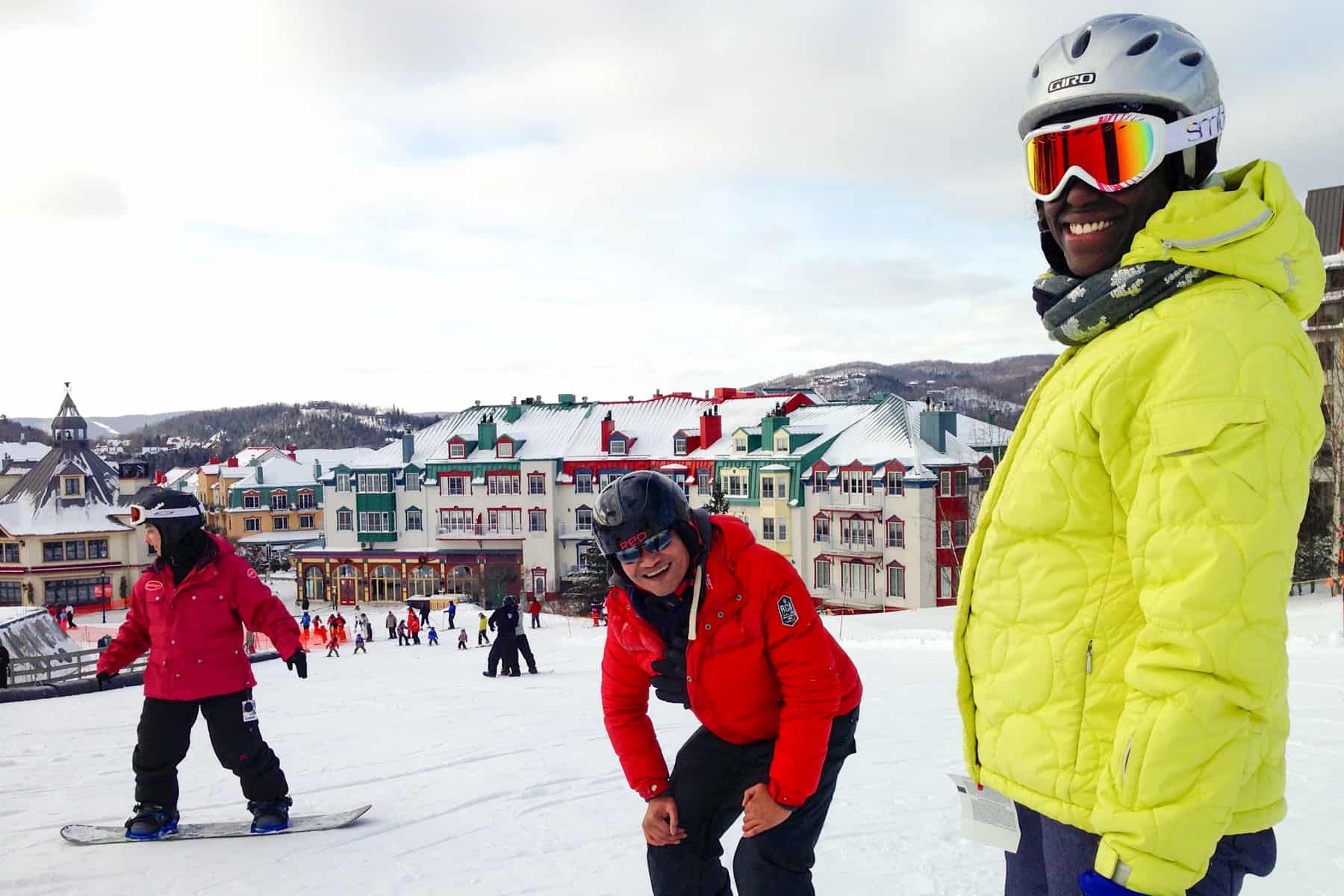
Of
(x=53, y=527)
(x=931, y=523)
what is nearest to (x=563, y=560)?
(x=931, y=523)

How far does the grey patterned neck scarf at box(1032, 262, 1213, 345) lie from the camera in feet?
6.23

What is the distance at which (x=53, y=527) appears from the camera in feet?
164

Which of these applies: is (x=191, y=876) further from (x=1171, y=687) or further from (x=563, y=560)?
(x=563, y=560)

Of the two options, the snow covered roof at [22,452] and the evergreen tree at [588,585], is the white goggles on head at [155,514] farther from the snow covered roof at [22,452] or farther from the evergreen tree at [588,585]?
the snow covered roof at [22,452]

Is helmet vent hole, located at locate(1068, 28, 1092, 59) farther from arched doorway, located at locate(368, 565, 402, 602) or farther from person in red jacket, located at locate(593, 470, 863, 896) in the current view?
arched doorway, located at locate(368, 565, 402, 602)

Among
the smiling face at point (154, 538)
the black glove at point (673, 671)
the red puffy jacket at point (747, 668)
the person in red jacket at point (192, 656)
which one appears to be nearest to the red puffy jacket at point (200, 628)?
the person in red jacket at point (192, 656)

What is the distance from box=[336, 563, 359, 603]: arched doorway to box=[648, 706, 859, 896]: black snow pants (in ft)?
174

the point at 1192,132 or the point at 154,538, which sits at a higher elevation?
the point at 1192,132

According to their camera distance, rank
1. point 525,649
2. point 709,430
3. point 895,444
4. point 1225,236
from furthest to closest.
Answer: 1. point 709,430
2. point 895,444
3. point 525,649
4. point 1225,236

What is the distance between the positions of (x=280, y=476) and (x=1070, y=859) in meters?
80.3

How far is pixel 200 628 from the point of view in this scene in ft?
18.1

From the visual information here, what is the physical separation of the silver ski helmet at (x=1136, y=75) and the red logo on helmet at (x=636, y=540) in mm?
1778

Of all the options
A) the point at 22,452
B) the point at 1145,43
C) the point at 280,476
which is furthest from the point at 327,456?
the point at 1145,43

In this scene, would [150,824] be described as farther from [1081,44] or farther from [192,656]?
[1081,44]
